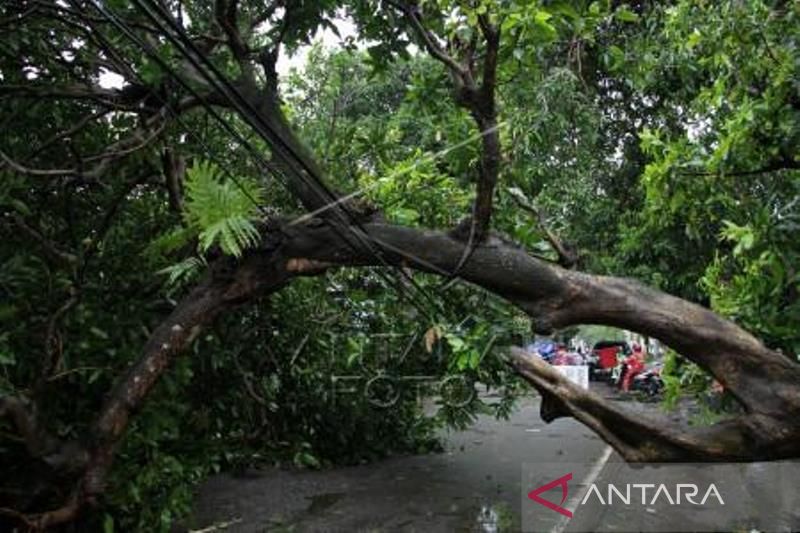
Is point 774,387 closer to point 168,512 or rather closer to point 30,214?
point 168,512

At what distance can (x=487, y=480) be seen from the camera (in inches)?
335

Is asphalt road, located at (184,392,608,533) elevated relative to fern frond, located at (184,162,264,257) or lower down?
lower down

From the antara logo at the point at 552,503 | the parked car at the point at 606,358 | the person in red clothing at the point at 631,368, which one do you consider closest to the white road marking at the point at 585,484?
the antara logo at the point at 552,503

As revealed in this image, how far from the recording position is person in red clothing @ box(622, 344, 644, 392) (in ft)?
70.0

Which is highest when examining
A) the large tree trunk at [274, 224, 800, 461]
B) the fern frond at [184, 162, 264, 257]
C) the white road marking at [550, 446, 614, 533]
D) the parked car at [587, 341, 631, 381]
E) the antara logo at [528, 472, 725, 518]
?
the fern frond at [184, 162, 264, 257]

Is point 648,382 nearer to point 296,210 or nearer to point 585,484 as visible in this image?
point 585,484

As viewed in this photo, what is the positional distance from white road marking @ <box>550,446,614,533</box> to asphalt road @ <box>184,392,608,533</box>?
153 millimetres

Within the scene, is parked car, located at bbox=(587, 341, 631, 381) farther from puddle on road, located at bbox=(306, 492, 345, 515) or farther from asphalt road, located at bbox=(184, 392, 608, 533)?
puddle on road, located at bbox=(306, 492, 345, 515)

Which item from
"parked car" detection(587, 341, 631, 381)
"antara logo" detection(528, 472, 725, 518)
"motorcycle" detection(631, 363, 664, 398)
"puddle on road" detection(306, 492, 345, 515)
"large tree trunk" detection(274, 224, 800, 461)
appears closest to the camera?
"large tree trunk" detection(274, 224, 800, 461)

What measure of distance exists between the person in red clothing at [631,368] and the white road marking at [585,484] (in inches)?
440

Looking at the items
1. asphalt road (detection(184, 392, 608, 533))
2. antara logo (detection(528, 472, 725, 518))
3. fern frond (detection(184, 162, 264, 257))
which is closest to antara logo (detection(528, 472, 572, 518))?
antara logo (detection(528, 472, 725, 518))

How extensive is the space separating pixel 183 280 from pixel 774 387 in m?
4.27

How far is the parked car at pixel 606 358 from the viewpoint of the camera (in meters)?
24.2

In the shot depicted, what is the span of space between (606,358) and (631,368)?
3.07 metres
